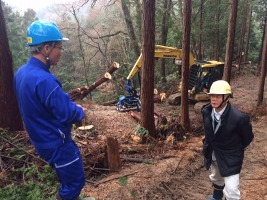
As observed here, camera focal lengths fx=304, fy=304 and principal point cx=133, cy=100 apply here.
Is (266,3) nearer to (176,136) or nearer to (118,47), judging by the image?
(118,47)

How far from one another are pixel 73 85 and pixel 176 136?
78.4 ft

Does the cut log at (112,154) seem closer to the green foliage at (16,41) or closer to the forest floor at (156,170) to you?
the forest floor at (156,170)

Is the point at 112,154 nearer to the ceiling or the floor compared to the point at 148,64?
nearer to the floor

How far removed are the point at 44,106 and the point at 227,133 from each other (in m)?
2.83

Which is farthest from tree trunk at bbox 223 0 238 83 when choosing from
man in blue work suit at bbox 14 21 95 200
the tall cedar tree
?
man in blue work suit at bbox 14 21 95 200

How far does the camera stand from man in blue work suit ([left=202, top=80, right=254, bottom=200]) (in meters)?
4.63

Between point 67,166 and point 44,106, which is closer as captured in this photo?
point 44,106

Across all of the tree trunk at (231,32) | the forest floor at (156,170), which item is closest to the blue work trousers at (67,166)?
the forest floor at (156,170)

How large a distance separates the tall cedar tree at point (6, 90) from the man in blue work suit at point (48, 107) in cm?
449

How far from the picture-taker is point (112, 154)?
6234 millimetres

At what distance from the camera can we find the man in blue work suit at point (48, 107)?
306 cm

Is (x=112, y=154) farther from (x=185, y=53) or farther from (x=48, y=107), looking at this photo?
(x=185, y=53)

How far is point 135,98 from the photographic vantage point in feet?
47.7

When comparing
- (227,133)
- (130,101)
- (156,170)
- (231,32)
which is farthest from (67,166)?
(130,101)
